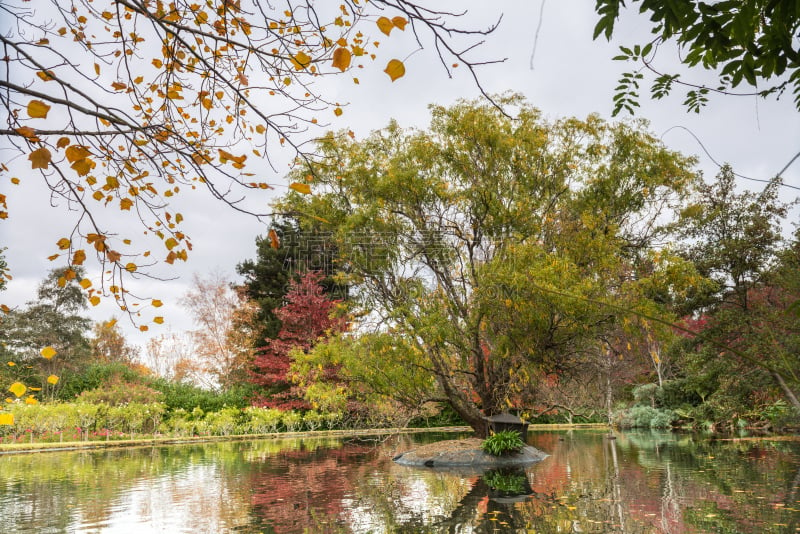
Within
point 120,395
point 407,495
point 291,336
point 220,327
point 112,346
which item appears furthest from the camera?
point 112,346

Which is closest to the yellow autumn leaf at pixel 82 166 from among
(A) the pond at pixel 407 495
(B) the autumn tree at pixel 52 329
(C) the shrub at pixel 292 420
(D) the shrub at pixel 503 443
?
(A) the pond at pixel 407 495

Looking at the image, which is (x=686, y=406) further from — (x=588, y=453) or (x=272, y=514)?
(x=272, y=514)

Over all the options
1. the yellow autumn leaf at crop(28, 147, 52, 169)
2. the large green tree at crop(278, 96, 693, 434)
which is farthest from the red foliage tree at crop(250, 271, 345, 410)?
the yellow autumn leaf at crop(28, 147, 52, 169)

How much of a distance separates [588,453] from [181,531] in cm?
1017

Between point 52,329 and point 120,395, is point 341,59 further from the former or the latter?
point 52,329

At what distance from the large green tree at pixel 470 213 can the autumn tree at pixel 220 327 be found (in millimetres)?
16035

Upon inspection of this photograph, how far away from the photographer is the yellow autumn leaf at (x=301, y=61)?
332cm

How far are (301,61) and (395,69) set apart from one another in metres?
1.38

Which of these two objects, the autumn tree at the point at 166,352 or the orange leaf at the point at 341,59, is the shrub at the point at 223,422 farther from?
the orange leaf at the point at 341,59

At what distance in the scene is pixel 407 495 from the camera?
7.43m

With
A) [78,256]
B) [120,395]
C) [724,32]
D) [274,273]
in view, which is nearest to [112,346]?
[274,273]

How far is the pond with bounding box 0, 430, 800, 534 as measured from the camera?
5531 mm

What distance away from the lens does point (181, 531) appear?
5512mm

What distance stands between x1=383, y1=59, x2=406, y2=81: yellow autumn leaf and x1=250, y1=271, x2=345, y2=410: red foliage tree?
70.2 feet
